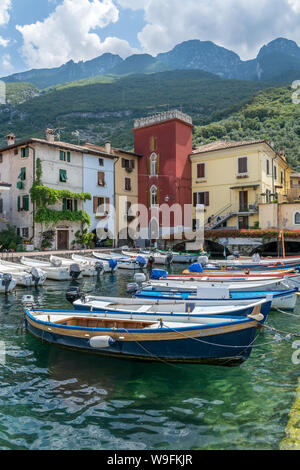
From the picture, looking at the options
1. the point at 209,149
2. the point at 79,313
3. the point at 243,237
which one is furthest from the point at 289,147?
the point at 79,313

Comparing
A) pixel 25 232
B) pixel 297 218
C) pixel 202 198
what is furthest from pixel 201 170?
pixel 25 232

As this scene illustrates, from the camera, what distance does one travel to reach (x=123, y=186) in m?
41.5

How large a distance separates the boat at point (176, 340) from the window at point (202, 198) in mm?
32821

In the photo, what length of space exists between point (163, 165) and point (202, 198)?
241 inches

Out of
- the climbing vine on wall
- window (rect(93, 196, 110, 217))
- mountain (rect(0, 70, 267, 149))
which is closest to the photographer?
the climbing vine on wall

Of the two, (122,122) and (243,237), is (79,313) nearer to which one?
(243,237)

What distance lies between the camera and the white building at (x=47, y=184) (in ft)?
109

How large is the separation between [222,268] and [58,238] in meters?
19.3

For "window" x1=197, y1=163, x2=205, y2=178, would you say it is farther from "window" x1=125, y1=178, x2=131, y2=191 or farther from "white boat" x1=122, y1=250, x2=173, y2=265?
"white boat" x1=122, y1=250, x2=173, y2=265

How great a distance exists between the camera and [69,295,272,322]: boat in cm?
898

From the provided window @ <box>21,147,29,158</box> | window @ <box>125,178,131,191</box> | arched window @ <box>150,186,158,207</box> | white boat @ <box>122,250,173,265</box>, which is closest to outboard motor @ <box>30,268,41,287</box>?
white boat @ <box>122,250,173,265</box>

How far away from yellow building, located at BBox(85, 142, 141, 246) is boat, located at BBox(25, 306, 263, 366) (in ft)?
103

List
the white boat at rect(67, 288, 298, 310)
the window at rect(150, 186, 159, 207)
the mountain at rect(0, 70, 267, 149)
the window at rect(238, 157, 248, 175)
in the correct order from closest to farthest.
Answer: the white boat at rect(67, 288, 298, 310) < the window at rect(238, 157, 248, 175) < the window at rect(150, 186, 159, 207) < the mountain at rect(0, 70, 267, 149)

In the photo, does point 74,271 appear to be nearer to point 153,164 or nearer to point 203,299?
point 203,299
